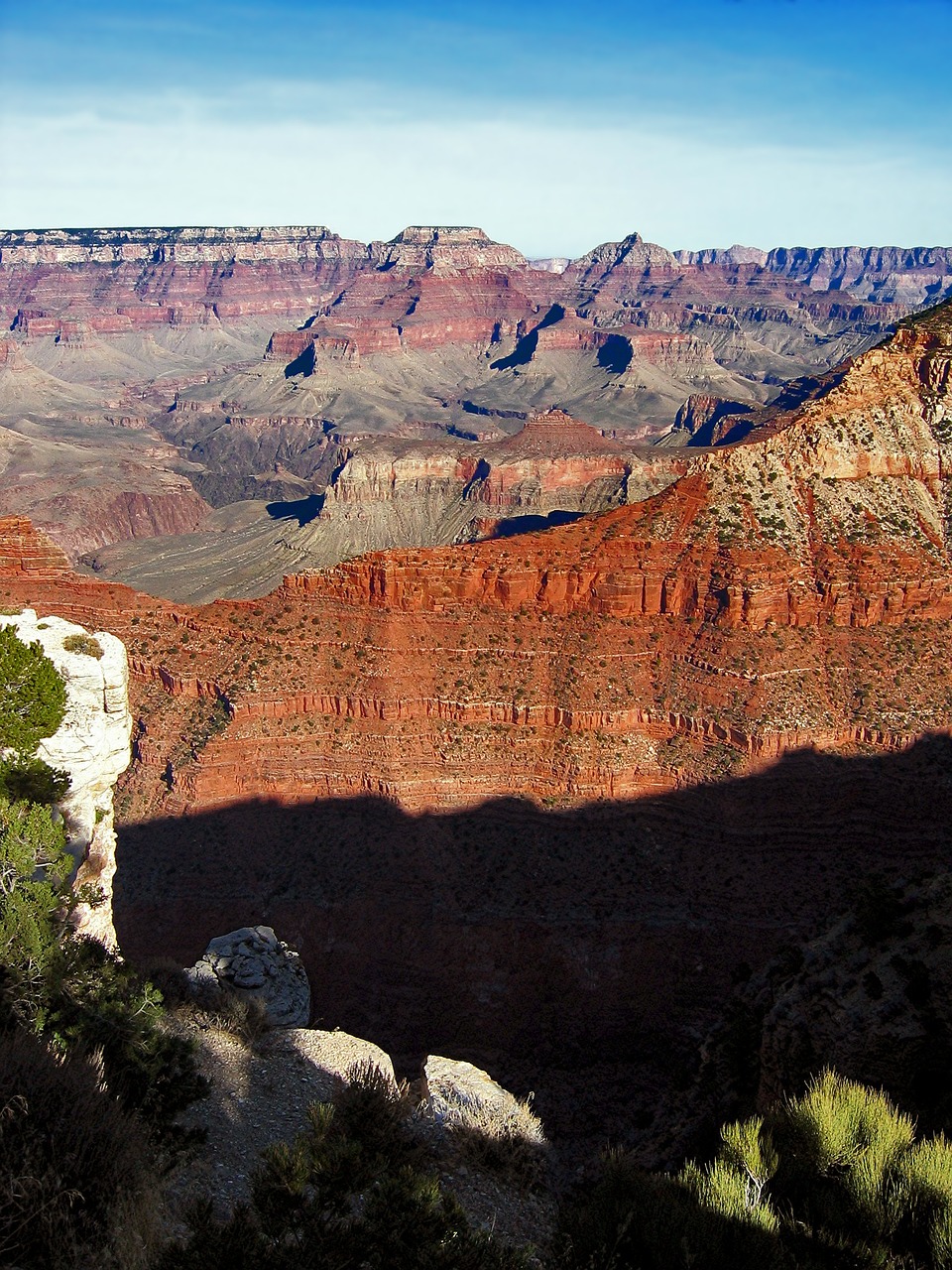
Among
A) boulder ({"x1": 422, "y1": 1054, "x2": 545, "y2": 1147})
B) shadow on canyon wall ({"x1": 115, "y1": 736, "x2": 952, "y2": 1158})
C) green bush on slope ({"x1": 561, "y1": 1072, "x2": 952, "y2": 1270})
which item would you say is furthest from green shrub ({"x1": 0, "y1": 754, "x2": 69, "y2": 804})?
green bush on slope ({"x1": 561, "y1": 1072, "x2": 952, "y2": 1270})

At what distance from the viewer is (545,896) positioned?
→ 39.4 meters

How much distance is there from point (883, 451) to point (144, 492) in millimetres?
156252

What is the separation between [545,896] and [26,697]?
926 inches

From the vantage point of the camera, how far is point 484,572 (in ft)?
151

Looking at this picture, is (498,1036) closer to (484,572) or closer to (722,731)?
(722,731)

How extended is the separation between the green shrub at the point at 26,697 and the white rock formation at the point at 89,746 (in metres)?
0.57

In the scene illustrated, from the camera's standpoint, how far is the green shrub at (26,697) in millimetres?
24141

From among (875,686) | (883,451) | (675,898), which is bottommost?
(675,898)

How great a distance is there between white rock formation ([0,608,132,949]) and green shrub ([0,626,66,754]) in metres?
0.57

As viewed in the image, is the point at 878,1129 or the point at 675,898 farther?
the point at 675,898

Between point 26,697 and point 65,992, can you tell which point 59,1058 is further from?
point 26,697

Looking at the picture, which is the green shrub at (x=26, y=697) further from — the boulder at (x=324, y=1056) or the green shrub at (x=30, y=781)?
the boulder at (x=324, y=1056)

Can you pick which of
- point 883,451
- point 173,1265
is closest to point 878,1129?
point 173,1265

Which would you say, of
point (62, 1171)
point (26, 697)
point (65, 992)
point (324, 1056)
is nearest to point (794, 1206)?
point (62, 1171)
